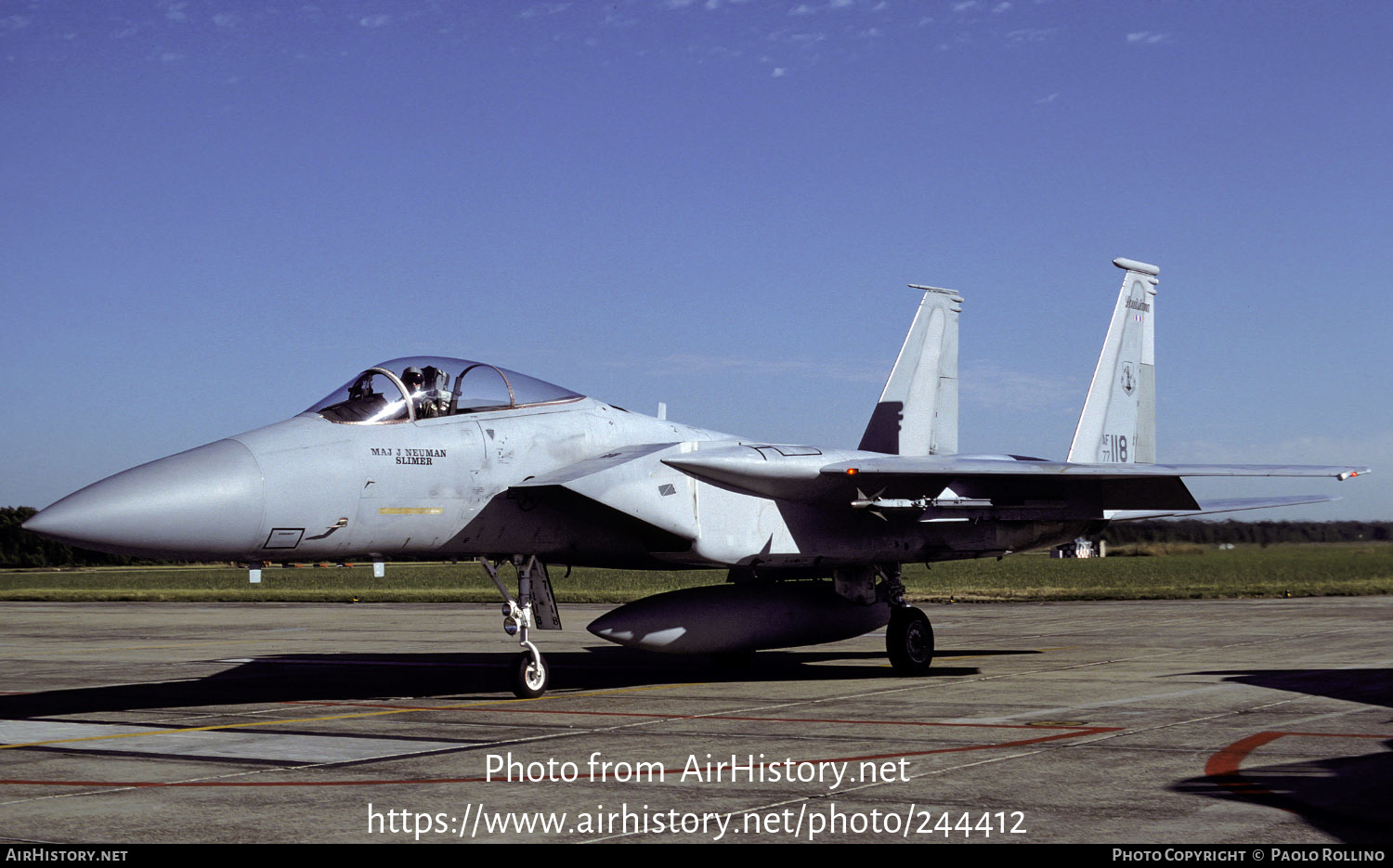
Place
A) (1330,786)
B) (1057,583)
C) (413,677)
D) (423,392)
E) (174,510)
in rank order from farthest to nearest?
(1057,583) < (413,677) < (423,392) < (174,510) < (1330,786)

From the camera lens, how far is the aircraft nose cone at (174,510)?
890cm

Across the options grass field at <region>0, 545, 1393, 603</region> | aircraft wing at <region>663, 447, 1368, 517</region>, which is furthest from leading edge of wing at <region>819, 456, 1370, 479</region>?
grass field at <region>0, 545, 1393, 603</region>

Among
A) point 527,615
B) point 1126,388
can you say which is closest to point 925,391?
point 1126,388

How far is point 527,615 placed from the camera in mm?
11977

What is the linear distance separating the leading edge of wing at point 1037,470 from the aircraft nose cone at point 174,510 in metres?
5.35

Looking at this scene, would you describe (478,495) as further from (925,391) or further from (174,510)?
(925,391)

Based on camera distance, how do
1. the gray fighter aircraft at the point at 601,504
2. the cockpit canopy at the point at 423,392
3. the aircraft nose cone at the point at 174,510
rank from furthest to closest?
the cockpit canopy at the point at 423,392 < the gray fighter aircraft at the point at 601,504 < the aircraft nose cone at the point at 174,510

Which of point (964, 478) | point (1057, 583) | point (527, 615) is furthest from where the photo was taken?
point (1057, 583)

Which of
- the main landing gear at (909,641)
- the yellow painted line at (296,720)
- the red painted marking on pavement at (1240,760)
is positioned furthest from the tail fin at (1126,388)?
the red painted marking on pavement at (1240,760)

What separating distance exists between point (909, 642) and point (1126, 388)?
18.1 ft

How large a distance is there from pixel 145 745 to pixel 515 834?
14.7 ft

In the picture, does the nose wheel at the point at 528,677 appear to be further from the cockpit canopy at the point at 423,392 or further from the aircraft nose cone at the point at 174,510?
the aircraft nose cone at the point at 174,510

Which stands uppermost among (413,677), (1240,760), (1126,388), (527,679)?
(1126,388)

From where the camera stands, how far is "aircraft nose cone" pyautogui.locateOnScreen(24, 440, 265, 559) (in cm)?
890
